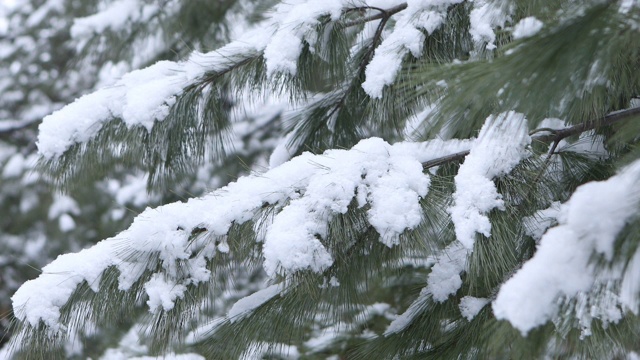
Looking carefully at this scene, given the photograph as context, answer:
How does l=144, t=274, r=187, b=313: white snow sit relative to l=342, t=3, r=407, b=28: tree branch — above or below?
below

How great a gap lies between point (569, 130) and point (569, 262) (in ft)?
2.31

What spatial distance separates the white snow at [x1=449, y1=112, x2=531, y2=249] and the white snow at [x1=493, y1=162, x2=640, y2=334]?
292mm

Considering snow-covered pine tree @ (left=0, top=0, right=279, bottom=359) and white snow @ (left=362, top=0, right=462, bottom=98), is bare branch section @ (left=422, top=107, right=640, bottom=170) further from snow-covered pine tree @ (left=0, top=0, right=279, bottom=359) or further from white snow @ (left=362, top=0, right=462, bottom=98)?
snow-covered pine tree @ (left=0, top=0, right=279, bottom=359)

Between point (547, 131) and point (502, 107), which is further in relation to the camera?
point (547, 131)

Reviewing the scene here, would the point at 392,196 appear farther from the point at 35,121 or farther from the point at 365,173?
the point at 35,121

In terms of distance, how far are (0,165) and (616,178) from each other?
18.0 ft

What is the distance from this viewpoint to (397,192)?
47.8 inches

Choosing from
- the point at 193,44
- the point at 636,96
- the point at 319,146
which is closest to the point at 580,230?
the point at 636,96

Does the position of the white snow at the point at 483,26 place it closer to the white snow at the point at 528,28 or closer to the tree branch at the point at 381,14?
the tree branch at the point at 381,14

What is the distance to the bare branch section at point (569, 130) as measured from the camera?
1350mm

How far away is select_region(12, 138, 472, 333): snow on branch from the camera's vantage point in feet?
3.93

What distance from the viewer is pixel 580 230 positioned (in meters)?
0.83

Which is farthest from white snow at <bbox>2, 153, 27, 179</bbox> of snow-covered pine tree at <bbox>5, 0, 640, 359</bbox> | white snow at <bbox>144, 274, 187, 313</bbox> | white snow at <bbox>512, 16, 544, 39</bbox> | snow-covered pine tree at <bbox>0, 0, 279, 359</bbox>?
white snow at <bbox>512, 16, 544, 39</bbox>

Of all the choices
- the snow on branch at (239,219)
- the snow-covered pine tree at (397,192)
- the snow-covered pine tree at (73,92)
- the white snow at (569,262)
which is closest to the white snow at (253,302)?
the snow-covered pine tree at (397,192)
